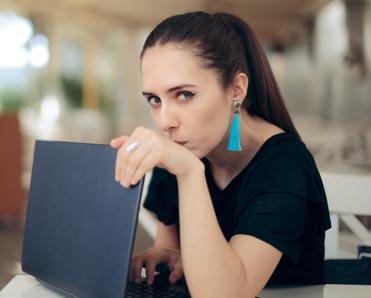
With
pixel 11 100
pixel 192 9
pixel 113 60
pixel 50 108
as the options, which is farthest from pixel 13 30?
pixel 192 9

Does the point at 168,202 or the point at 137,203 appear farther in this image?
the point at 168,202

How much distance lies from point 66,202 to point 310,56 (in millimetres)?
7007

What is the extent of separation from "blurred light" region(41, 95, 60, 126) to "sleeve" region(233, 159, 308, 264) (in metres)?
8.99

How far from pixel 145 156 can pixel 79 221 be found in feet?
0.43

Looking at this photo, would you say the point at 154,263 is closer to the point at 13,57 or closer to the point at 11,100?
the point at 11,100

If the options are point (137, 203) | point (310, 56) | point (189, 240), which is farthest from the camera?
point (310, 56)

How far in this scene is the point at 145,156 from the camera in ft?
2.11

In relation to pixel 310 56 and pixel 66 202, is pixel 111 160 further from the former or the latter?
pixel 310 56

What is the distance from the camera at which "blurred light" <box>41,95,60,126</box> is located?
9.48 metres

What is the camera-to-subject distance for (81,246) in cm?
68

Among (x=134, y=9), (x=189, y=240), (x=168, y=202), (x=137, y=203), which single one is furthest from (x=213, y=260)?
(x=134, y=9)

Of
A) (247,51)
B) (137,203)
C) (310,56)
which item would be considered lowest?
(137,203)

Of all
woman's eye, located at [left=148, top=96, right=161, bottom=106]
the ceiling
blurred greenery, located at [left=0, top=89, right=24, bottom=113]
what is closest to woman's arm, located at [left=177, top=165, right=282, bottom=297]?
woman's eye, located at [left=148, top=96, right=161, bottom=106]

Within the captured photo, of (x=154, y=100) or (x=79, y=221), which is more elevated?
(x=154, y=100)
